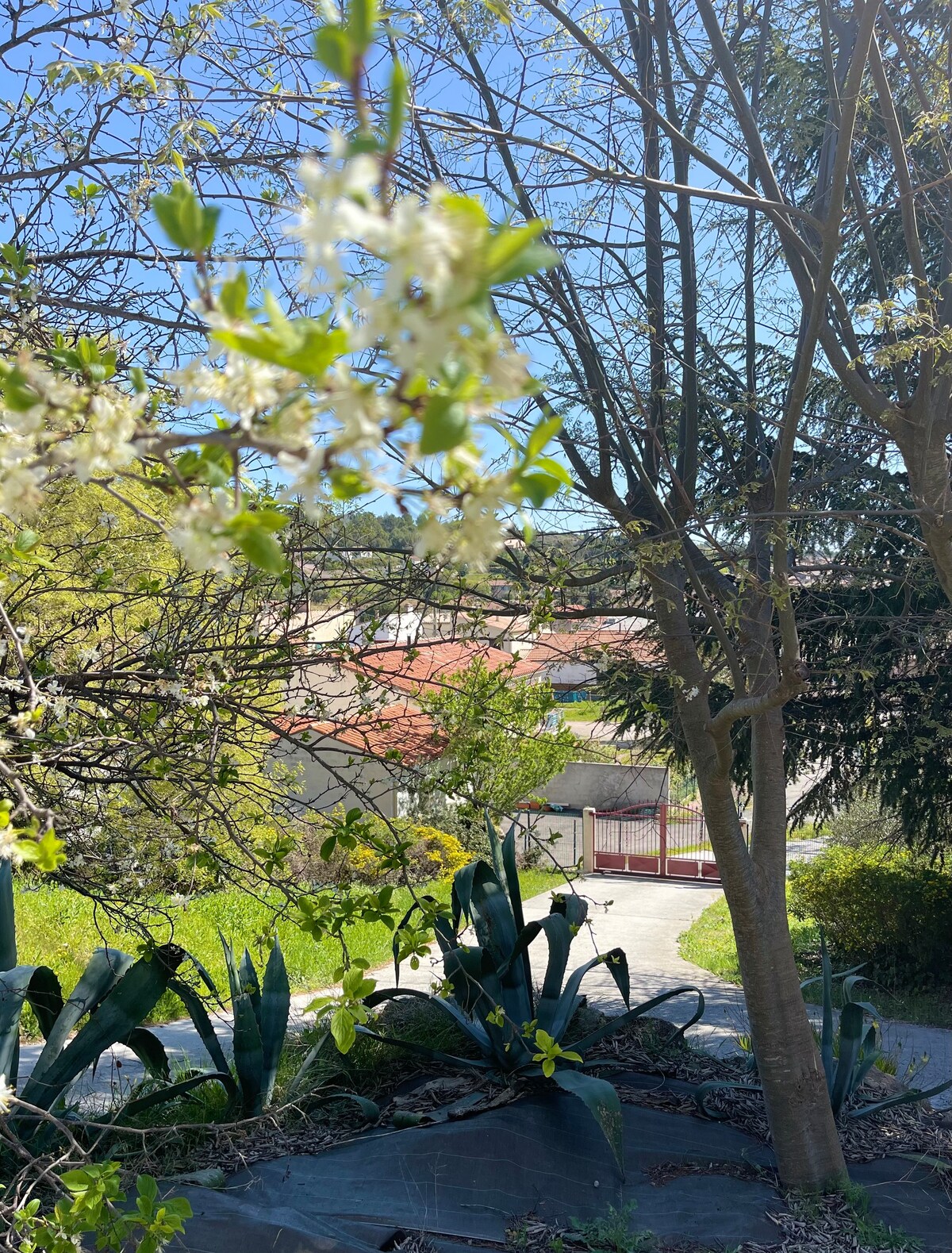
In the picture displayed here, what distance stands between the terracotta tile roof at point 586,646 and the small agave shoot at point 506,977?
82 cm

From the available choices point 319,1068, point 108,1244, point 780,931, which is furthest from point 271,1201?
point 780,931

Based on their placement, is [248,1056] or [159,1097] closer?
[159,1097]

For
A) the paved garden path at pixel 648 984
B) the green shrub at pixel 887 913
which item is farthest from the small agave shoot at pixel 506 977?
the green shrub at pixel 887 913

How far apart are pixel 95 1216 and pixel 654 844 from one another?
58.9 ft

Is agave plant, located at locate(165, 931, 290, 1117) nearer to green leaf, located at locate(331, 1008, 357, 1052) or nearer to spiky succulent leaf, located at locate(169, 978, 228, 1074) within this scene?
spiky succulent leaf, located at locate(169, 978, 228, 1074)

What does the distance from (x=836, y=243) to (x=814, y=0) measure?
5.49ft

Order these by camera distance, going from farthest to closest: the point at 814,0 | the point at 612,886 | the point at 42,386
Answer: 1. the point at 612,886
2. the point at 814,0
3. the point at 42,386

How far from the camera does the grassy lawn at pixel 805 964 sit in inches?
351

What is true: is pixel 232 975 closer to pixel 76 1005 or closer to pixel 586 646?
pixel 76 1005

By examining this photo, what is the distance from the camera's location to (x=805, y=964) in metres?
10.5

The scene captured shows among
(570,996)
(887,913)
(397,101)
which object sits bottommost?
(887,913)

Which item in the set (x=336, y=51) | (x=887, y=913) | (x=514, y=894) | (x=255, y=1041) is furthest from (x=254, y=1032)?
(x=887, y=913)

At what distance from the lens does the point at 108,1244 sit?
6.16ft

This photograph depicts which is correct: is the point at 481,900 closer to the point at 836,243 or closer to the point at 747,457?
the point at 747,457
